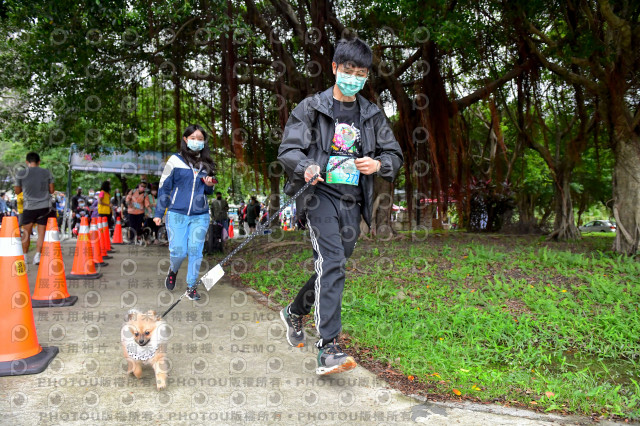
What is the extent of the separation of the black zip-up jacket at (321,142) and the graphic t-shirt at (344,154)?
0.04m

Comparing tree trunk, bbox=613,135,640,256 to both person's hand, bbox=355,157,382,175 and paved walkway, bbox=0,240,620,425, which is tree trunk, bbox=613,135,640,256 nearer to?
paved walkway, bbox=0,240,620,425

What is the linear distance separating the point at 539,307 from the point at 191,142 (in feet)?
12.3

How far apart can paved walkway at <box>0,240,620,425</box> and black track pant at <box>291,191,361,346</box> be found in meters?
0.36

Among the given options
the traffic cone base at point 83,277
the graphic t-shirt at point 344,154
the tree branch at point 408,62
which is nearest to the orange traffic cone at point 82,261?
the traffic cone base at point 83,277

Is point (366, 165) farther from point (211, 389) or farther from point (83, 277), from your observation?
point (83, 277)

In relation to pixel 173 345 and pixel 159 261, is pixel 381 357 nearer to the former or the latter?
pixel 173 345

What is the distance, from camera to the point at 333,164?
284cm

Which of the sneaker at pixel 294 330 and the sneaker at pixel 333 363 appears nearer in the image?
the sneaker at pixel 333 363

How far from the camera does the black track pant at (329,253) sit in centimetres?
266

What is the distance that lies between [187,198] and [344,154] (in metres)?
2.44

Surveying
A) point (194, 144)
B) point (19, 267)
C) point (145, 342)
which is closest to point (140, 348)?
point (145, 342)

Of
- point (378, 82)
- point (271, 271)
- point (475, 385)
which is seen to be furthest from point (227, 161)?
point (475, 385)

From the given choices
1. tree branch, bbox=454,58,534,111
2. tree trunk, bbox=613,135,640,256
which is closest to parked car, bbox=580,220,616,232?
tree branch, bbox=454,58,534,111

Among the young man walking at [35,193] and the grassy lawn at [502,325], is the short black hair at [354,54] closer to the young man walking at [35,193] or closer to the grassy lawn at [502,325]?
the grassy lawn at [502,325]
